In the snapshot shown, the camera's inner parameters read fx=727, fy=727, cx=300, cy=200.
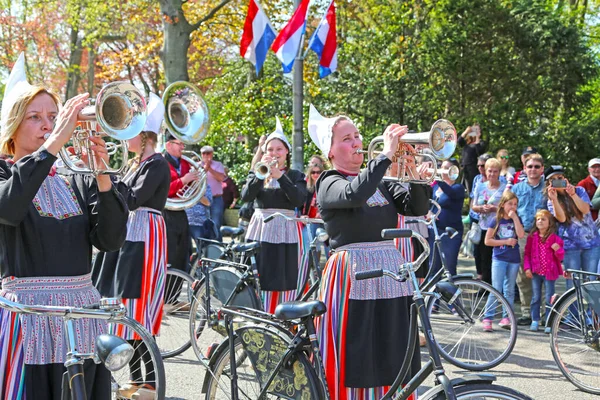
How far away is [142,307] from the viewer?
16.6 feet

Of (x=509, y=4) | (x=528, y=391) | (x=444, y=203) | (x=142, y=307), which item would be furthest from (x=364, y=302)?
(x=509, y=4)

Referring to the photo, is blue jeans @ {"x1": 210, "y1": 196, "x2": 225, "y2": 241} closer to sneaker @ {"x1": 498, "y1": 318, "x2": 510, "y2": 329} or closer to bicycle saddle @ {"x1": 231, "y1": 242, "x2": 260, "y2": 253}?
bicycle saddle @ {"x1": 231, "y1": 242, "x2": 260, "y2": 253}

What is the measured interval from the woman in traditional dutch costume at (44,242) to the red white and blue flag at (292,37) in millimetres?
7225

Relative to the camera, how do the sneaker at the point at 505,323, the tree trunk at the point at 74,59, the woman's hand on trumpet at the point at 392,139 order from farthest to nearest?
1. the tree trunk at the point at 74,59
2. the sneaker at the point at 505,323
3. the woman's hand on trumpet at the point at 392,139

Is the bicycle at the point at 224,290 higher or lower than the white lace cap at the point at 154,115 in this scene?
lower

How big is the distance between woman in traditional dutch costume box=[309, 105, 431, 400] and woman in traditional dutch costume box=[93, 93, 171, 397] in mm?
1464

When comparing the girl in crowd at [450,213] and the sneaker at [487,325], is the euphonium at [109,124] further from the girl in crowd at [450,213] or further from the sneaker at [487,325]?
the girl in crowd at [450,213]

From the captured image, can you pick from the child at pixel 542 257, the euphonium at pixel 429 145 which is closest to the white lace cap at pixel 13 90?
the euphonium at pixel 429 145

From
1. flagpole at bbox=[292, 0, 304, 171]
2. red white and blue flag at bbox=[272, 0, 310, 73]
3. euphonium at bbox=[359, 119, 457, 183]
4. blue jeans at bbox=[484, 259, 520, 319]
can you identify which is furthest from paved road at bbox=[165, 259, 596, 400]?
red white and blue flag at bbox=[272, 0, 310, 73]

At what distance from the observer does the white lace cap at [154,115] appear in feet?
17.2

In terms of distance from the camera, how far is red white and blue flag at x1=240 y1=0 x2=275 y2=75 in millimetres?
10914

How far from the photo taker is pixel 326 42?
36.0 feet

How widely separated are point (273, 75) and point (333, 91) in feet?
6.53

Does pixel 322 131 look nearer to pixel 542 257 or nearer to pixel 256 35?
pixel 542 257
